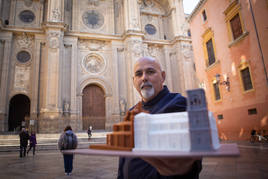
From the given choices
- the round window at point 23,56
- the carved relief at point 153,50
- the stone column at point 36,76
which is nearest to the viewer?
the stone column at point 36,76

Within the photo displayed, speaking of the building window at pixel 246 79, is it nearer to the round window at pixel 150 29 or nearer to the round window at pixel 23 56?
the round window at pixel 150 29

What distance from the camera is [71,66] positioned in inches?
805

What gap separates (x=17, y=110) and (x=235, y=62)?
2062cm

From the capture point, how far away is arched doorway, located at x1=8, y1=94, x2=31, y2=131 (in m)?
19.3

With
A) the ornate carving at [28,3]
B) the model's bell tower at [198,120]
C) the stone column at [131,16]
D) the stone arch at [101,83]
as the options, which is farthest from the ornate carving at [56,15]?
the model's bell tower at [198,120]

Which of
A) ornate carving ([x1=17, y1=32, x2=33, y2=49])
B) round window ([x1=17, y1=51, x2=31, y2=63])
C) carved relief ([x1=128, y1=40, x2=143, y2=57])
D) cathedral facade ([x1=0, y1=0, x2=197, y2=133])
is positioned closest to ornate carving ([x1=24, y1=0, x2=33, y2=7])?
cathedral facade ([x1=0, y1=0, x2=197, y2=133])

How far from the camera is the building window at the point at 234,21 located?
1116 centimetres

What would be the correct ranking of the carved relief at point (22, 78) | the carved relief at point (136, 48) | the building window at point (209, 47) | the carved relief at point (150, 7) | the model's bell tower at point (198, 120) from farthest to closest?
1. the carved relief at point (150, 7)
2. the carved relief at point (136, 48)
3. the carved relief at point (22, 78)
4. the building window at point (209, 47)
5. the model's bell tower at point (198, 120)

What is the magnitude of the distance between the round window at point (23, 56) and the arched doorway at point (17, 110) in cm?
369

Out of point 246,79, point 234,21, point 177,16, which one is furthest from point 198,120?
point 177,16

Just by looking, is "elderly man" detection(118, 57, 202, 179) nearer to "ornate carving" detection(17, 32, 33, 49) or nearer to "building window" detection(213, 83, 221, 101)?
"building window" detection(213, 83, 221, 101)

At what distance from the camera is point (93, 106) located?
21109 mm

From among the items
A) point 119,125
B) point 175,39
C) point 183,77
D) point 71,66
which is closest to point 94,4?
point 71,66

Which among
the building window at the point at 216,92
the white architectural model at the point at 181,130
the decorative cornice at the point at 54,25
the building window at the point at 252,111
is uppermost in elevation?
the decorative cornice at the point at 54,25
